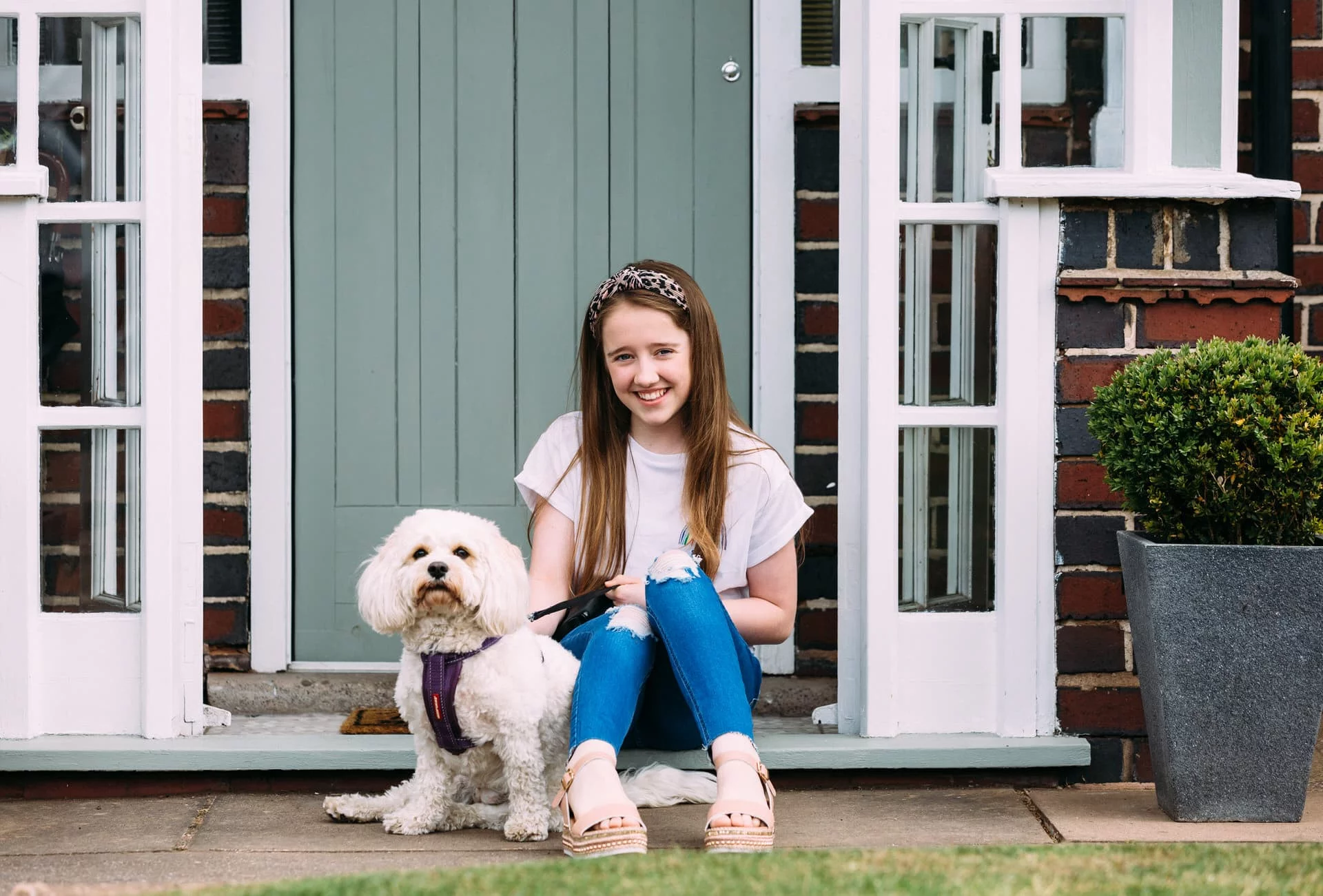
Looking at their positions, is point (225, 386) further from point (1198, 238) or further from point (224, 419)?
point (1198, 238)

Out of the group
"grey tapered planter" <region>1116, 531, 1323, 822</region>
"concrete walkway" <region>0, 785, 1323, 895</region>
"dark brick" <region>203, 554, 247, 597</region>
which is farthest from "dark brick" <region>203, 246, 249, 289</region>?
"grey tapered planter" <region>1116, 531, 1323, 822</region>

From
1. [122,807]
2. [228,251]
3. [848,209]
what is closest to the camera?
[122,807]

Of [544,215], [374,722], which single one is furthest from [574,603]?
[544,215]

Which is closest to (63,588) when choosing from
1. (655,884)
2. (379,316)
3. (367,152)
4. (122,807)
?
(122,807)

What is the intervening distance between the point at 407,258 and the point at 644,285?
1.01 meters

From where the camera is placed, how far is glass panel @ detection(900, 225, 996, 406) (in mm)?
2953

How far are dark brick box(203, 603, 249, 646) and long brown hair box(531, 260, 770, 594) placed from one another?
1.10 m

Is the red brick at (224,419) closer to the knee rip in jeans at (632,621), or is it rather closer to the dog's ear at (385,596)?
the dog's ear at (385,596)

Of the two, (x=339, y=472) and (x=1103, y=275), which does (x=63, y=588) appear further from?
(x=1103, y=275)

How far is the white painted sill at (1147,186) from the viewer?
2816mm

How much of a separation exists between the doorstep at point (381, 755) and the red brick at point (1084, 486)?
0.50 m

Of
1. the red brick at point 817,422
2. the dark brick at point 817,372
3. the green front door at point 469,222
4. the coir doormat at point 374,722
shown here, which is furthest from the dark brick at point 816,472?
the coir doormat at point 374,722

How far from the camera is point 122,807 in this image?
2785 mm

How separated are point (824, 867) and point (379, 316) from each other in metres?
1.95
